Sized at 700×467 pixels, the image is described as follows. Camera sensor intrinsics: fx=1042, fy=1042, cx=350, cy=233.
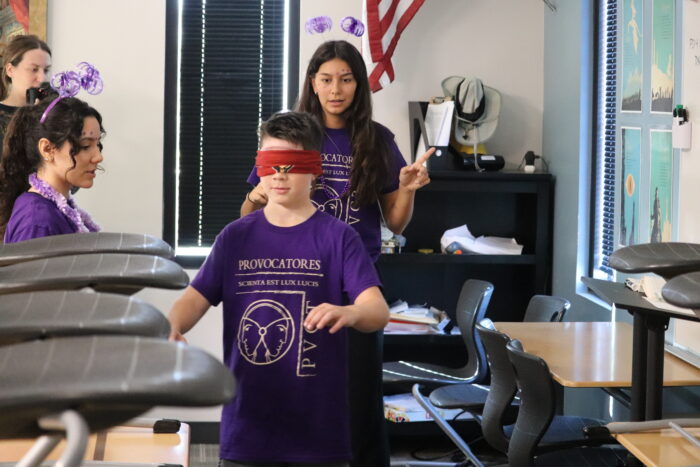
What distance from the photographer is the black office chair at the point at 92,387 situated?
647mm

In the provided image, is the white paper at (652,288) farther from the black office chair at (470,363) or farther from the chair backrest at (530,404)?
the black office chair at (470,363)

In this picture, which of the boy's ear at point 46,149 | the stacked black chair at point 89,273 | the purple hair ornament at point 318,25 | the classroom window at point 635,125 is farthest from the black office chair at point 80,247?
the classroom window at point 635,125

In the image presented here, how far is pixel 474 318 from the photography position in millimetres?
4133

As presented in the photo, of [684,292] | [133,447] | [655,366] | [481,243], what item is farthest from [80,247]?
[481,243]

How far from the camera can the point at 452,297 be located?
199 inches

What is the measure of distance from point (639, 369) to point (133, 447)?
148cm

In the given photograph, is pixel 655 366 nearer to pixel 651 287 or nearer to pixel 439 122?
pixel 651 287

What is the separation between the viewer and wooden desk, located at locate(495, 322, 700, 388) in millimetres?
2938

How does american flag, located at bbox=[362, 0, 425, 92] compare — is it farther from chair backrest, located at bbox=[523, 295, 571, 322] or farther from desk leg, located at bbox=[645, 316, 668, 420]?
desk leg, located at bbox=[645, 316, 668, 420]

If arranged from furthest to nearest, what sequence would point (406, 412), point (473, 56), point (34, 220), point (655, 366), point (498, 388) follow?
point (473, 56) → point (406, 412) → point (498, 388) → point (655, 366) → point (34, 220)

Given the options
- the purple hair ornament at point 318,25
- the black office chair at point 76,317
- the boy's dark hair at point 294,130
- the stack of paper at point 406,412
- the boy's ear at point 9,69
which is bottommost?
the stack of paper at point 406,412

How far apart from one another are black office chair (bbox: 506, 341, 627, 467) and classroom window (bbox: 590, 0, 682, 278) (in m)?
0.84

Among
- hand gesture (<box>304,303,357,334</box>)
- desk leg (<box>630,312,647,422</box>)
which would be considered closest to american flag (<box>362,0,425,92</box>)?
desk leg (<box>630,312,647,422</box>)

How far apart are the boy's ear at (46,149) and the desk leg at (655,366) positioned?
1.60 meters
